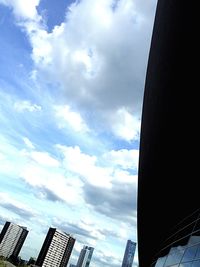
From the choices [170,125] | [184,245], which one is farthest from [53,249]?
[170,125]

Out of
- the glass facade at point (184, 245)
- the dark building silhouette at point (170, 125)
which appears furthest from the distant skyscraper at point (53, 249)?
the dark building silhouette at point (170, 125)

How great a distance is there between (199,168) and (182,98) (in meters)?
4.66

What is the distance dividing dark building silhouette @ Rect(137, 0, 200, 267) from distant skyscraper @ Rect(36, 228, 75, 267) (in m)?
157

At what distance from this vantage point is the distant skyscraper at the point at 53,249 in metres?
171

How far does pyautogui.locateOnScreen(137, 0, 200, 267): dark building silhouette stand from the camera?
36.1 feet

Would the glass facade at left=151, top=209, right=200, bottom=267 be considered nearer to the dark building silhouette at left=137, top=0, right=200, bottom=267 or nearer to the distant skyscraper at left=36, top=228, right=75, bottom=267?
the dark building silhouette at left=137, top=0, right=200, bottom=267

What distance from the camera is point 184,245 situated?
17.4m

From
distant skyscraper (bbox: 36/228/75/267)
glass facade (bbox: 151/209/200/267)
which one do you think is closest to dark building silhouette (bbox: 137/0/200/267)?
glass facade (bbox: 151/209/200/267)

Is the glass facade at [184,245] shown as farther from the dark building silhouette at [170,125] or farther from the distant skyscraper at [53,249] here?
the distant skyscraper at [53,249]

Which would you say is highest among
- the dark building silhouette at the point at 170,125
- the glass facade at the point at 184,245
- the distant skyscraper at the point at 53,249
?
the distant skyscraper at the point at 53,249

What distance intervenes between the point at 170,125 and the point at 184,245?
7168 millimetres

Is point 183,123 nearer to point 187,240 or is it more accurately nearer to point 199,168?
point 199,168

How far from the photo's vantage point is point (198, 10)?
951 centimetres

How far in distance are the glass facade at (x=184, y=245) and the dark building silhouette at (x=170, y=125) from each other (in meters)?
0.50
